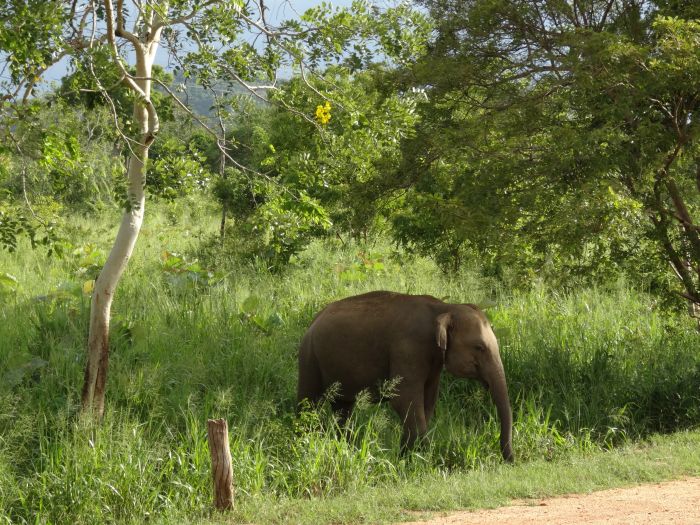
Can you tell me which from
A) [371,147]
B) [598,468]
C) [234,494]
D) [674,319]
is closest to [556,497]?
[598,468]

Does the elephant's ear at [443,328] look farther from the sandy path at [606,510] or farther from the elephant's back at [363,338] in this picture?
the sandy path at [606,510]

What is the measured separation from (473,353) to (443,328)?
40cm

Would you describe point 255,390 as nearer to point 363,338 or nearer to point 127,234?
point 363,338

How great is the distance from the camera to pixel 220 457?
727 cm

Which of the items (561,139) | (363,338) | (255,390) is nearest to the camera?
(363,338)

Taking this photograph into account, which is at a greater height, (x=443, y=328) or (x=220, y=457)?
(x=443, y=328)

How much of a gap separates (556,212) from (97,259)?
900 centimetres

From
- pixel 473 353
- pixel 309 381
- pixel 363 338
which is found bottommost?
pixel 309 381

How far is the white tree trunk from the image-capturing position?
7734mm

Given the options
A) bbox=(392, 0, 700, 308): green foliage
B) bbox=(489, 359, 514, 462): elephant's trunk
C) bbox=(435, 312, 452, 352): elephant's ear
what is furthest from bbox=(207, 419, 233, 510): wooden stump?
bbox=(392, 0, 700, 308): green foliage

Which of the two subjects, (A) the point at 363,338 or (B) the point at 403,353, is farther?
(A) the point at 363,338

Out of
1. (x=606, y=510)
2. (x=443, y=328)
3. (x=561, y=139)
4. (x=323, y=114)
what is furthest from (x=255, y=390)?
(x=606, y=510)

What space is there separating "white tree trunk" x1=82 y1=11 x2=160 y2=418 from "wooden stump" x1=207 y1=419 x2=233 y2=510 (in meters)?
1.58

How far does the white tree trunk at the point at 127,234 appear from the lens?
305 inches
